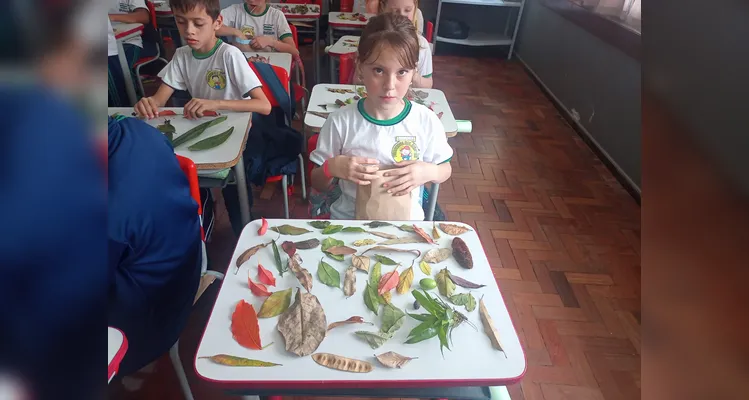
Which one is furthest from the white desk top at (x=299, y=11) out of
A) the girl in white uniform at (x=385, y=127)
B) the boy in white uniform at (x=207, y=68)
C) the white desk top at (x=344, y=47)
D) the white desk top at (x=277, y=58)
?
the girl in white uniform at (x=385, y=127)

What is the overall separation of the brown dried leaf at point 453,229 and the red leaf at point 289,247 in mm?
324

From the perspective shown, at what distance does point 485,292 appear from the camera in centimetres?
81

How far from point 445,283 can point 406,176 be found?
1.13 feet

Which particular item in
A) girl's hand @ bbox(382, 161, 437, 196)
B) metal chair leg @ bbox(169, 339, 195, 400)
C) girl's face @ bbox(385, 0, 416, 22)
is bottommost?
metal chair leg @ bbox(169, 339, 195, 400)

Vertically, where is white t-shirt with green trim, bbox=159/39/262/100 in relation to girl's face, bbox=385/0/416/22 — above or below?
below

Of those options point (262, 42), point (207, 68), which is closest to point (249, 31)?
point (262, 42)

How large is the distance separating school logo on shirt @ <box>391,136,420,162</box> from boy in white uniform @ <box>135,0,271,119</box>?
2.04 feet

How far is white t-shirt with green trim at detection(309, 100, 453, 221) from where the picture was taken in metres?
1.25

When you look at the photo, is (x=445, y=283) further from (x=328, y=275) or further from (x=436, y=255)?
(x=328, y=275)

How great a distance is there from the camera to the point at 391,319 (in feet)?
2.42

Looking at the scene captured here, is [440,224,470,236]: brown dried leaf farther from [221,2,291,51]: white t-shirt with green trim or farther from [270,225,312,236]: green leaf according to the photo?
[221,2,291,51]: white t-shirt with green trim

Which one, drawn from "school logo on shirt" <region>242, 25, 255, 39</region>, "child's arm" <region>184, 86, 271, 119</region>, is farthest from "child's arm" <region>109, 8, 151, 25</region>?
"child's arm" <region>184, 86, 271, 119</region>

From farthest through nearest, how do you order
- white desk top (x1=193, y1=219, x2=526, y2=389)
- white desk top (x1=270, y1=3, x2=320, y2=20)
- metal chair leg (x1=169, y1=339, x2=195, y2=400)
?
1. white desk top (x1=270, y1=3, x2=320, y2=20)
2. metal chair leg (x1=169, y1=339, x2=195, y2=400)
3. white desk top (x1=193, y1=219, x2=526, y2=389)
